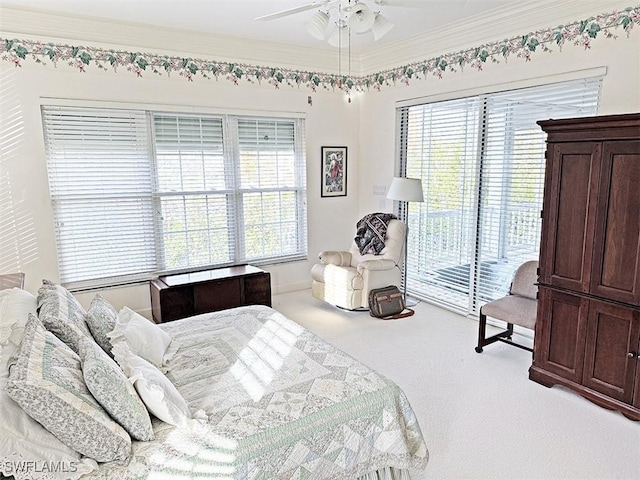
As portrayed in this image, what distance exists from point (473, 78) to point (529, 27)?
2.10ft

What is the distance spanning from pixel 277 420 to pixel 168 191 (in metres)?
3.37

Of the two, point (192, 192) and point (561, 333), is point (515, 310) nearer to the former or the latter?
point (561, 333)

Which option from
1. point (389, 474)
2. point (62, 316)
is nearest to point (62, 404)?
point (62, 316)

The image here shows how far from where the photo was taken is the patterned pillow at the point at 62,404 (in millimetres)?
1443

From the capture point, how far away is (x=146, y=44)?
4.30m

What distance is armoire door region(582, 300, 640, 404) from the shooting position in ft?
8.79

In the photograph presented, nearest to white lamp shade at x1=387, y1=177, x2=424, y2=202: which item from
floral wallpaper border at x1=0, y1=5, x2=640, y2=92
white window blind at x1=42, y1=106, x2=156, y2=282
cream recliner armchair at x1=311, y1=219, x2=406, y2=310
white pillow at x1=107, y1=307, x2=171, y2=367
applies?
cream recliner armchair at x1=311, y1=219, x2=406, y2=310

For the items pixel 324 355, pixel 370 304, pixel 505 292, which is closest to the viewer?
pixel 324 355

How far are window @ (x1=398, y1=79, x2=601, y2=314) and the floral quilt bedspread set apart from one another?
2.46 metres

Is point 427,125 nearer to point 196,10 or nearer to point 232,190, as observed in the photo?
point 232,190

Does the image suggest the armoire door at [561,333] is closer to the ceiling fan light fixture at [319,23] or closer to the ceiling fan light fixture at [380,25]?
the ceiling fan light fixture at [380,25]

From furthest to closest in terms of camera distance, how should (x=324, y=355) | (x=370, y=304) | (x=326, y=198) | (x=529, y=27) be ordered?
(x=326, y=198) → (x=370, y=304) → (x=529, y=27) → (x=324, y=355)

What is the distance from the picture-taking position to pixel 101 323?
7.43 feet

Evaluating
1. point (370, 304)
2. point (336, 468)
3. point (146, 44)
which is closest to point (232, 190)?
point (146, 44)
